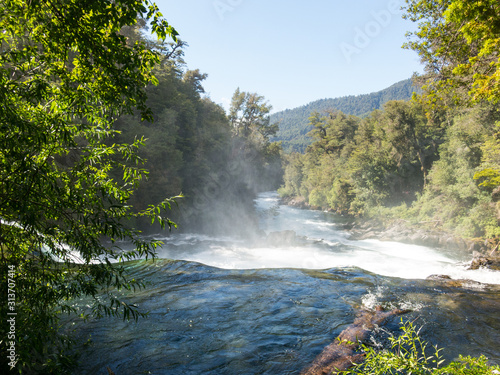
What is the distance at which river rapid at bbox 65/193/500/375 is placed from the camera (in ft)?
15.8

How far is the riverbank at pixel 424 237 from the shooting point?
17000 mm

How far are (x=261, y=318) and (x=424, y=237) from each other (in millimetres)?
22079

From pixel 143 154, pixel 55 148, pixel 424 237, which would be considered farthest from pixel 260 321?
pixel 424 237

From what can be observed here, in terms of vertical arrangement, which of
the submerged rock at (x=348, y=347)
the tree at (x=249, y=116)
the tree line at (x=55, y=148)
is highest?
the tree at (x=249, y=116)

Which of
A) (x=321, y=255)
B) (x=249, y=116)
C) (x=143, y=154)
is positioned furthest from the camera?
(x=249, y=116)

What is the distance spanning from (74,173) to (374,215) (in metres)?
35.6

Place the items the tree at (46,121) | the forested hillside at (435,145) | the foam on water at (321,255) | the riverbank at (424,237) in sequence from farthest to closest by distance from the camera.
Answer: the riverbank at (424,237) → the foam on water at (321,255) → the forested hillside at (435,145) → the tree at (46,121)

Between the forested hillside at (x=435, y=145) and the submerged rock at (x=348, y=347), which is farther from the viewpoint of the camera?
the forested hillside at (x=435, y=145)

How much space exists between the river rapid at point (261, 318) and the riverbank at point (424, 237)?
550cm

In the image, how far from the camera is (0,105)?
249 cm

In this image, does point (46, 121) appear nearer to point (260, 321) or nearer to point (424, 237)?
point (260, 321)

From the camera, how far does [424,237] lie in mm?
23141

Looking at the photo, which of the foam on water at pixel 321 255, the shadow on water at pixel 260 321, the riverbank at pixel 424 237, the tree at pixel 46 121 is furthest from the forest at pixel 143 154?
the foam on water at pixel 321 255

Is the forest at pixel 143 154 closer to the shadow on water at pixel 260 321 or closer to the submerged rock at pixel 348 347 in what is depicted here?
the shadow on water at pixel 260 321
